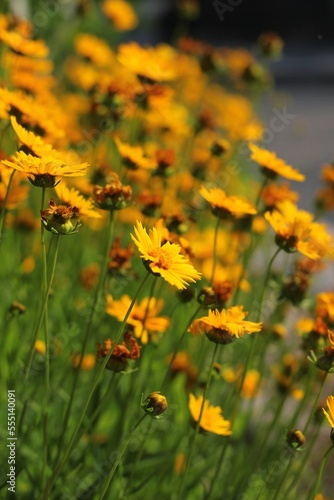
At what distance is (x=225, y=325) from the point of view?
2.97 feet

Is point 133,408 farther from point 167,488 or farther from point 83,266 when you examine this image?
point 83,266

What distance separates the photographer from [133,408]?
1.41 metres

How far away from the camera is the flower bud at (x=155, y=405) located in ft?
2.77

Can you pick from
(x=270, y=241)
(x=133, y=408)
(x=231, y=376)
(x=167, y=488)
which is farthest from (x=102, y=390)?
(x=270, y=241)

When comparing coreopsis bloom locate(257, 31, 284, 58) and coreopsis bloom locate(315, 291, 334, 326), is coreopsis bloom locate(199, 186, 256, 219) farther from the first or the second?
coreopsis bloom locate(257, 31, 284, 58)

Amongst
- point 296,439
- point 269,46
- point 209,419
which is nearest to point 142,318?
point 209,419

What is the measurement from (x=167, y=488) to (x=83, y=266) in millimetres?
705

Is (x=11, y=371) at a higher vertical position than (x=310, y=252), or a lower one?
lower

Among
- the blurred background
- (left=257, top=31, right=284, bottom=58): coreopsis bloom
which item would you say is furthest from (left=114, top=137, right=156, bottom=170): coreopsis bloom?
the blurred background

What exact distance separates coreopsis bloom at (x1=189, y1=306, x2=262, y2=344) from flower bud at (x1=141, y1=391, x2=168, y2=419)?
10 centimetres

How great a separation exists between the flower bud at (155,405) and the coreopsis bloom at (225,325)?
105 millimetres

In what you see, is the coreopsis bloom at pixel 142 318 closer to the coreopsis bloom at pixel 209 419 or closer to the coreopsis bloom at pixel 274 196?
the coreopsis bloom at pixel 209 419

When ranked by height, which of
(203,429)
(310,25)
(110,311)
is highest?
(110,311)

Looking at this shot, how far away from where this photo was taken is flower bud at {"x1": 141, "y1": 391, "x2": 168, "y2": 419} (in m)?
0.84
